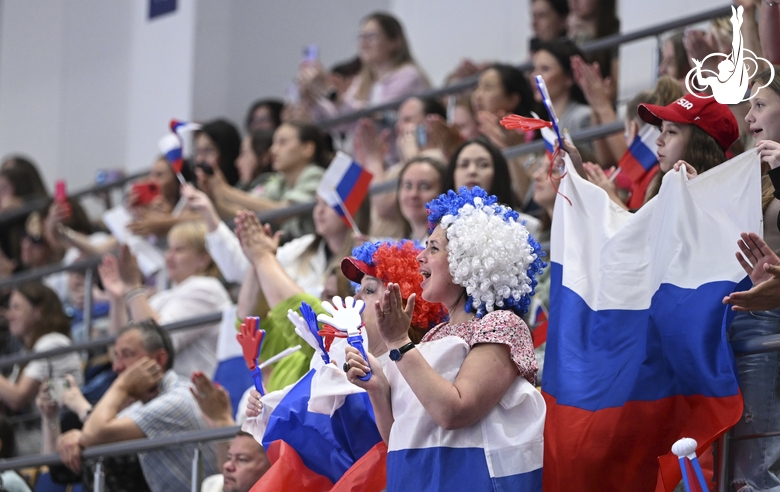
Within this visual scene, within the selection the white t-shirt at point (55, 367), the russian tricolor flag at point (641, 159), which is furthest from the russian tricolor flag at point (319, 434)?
the white t-shirt at point (55, 367)

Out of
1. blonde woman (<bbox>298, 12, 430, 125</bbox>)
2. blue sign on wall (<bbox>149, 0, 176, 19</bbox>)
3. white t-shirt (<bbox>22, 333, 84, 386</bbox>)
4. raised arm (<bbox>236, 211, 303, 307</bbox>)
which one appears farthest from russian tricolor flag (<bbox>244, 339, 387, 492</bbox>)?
blue sign on wall (<bbox>149, 0, 176, 19</bbox>)

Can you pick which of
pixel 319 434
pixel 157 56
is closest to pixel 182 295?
pixel 319 434

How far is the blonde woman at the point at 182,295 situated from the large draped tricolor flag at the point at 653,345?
2.61 metres

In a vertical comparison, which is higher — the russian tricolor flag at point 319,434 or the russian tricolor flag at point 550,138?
the russian tricolor flag at point 550,138

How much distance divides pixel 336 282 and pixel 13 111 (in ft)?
23.0

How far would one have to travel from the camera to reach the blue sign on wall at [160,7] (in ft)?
30.5

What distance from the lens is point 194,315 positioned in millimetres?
5637

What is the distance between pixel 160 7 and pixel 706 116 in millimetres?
6779

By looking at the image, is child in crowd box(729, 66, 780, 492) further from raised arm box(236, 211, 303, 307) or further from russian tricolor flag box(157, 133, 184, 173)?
russian tricolor flag box(157, 133, 184, 173)

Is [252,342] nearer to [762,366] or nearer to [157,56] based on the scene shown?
[762,366]

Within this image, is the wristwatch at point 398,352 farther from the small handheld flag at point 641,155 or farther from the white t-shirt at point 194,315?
the white t-shirt at point 194,315

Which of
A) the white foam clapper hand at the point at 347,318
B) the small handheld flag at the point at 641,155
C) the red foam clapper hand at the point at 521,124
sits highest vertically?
the red foam clapper hand at the point at 521,124

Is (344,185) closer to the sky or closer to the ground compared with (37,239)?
closer to the sky

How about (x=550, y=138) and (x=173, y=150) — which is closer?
(x=550, y=138)
